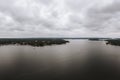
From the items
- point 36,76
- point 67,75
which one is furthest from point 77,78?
point 36,76

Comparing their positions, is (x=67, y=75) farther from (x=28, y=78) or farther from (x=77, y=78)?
(x=28, y=78)

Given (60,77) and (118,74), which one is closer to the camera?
(60,77)

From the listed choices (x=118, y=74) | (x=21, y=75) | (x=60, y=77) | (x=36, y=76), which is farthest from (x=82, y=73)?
(x=21, y=75)

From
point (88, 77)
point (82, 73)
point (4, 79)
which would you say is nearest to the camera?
point (4, 79)

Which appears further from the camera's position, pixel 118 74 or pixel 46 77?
pixel 118 74

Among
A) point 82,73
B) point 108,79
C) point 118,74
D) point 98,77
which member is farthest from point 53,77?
point 118,74

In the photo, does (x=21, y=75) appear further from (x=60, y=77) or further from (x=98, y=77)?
(x=98, y=77)

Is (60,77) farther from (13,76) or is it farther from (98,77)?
(13,76)

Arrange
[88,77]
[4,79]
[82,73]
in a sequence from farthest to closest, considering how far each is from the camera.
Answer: [82,73]
[88,77]
[4,79]
